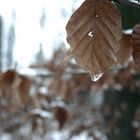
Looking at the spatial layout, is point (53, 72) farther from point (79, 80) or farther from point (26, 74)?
point (26, 74)

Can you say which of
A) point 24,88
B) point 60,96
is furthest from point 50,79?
point 24,88

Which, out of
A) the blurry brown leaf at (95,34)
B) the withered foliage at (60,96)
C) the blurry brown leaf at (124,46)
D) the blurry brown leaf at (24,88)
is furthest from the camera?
the withered foliage at (60,96)

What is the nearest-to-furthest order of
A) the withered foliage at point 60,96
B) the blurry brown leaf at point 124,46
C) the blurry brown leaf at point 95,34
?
the blurry brown leaf at point 95,34
the blurry brown leaf at point 124,46
the withered foliage at point 60,96

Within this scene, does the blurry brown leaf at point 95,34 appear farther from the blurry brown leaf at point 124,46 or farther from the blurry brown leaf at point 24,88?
the blurry brown leaf at point 24,88

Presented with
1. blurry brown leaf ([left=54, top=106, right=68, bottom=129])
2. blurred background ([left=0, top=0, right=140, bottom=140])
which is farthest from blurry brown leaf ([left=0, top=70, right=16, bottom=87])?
blurry brown leaf ([left=54, top=106, right=68, bottom=129])

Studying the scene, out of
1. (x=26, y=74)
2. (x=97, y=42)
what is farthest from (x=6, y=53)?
(x=97, y=42)

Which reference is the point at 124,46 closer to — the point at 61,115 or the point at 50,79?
the point at 61,115

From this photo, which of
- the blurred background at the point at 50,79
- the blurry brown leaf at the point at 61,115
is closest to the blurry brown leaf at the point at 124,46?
the blurred background at the point at 50,79
